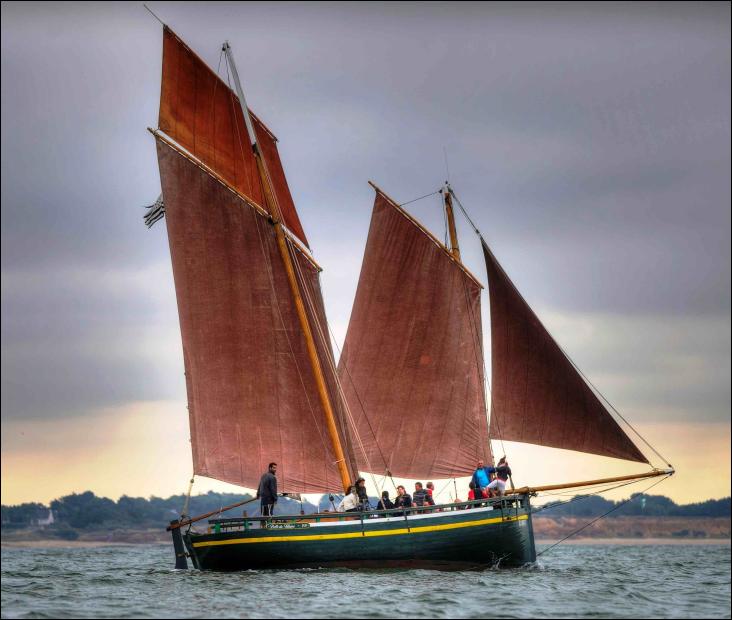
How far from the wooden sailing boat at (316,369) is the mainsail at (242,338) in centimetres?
6

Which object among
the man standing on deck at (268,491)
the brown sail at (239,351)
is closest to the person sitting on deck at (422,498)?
the brown sail at (239,351)

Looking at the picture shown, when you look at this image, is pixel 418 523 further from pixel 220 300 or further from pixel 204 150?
pixel 204 150

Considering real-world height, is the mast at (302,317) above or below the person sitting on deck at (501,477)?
above

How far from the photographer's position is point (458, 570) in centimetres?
4553

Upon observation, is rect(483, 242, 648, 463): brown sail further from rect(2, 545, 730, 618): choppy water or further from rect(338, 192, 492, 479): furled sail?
rect(2, 545, 730, 618): choppy water

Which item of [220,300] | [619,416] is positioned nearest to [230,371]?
[220,300]

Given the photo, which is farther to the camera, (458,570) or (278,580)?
(458,570)

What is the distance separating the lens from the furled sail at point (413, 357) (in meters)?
52.0

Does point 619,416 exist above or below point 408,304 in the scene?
below

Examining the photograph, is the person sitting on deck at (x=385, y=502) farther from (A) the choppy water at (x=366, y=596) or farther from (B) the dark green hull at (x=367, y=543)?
(A) the choppy water at (x=366, y=596)

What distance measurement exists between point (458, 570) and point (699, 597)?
946cm

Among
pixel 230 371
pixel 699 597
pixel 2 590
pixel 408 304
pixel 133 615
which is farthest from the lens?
pixel 408 304

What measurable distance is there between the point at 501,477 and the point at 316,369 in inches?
343

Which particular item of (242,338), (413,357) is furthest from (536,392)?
(242,338)
